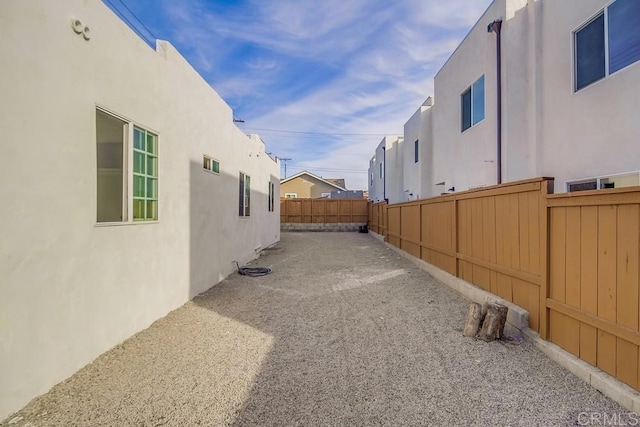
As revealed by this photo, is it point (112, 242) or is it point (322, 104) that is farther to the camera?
point (322, 104)

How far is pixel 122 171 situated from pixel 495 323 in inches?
189

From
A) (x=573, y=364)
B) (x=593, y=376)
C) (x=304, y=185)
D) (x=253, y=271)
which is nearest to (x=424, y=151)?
(x=253, y=271)

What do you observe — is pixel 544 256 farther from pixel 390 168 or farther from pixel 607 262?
pixel 390 168

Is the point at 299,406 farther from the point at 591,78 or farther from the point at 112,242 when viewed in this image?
the point at 591,78

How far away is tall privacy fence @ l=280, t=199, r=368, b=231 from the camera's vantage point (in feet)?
76.5

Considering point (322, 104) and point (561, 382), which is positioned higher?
point (322, 104)

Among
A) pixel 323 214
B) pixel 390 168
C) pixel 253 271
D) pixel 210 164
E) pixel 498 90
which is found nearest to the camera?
pixel 210 164

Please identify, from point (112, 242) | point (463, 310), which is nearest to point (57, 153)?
point (112, 242)

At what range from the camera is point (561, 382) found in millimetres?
2879

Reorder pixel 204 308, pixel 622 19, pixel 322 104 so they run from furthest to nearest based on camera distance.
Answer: pixel 322 104 < pixel 204 308 < pixel 622 19

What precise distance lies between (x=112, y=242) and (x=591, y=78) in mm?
7649

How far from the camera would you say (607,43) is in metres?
5.24

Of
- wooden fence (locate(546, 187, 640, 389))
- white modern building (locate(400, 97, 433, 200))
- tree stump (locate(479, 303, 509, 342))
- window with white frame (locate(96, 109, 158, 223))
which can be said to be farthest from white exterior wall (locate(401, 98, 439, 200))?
window with white frame (locate(96, 109, 158, 223))

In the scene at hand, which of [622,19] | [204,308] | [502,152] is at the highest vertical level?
[622,19]
